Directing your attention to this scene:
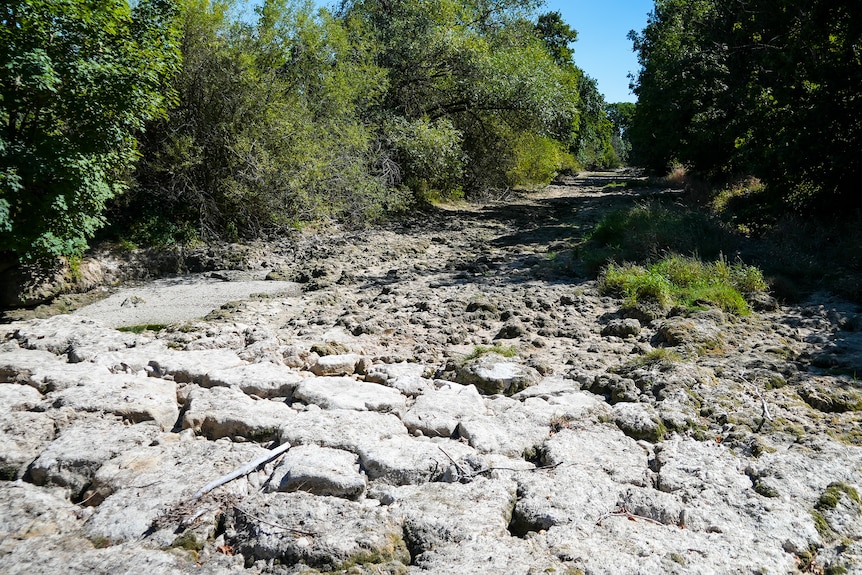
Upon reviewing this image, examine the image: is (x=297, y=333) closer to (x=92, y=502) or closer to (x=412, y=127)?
(x=92, y=502)

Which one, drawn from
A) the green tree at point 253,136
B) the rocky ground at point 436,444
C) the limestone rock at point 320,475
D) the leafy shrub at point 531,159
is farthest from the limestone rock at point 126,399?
the leafy shrub at point 531,159

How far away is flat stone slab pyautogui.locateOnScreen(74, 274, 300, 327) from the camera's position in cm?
743

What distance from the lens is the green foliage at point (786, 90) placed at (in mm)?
10133

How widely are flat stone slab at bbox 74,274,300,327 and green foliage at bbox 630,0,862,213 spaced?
8.83m

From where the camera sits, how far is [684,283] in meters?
7.98

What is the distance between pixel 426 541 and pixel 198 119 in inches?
408

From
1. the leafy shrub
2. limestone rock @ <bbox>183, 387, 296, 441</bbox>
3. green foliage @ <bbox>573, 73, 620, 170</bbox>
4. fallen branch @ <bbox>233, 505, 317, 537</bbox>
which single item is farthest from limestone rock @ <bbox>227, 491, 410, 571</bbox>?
green foliage @ <bbox>573, 73, 620, 170</bbox>

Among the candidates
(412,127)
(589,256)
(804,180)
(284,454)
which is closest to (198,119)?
(412,127)

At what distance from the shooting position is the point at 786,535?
3.07m

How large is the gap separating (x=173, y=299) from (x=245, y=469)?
5.51m

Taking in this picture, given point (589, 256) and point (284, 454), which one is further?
point (589, 256)

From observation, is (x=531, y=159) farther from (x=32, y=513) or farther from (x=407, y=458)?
(x=32, y=513)

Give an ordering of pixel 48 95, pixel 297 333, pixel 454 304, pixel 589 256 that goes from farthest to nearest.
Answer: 1. pixel 589 256
2. pixel 454 304
3. pixel 48 95
4. pixel 297 333

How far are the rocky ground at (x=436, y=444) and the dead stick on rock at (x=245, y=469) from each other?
2cm
